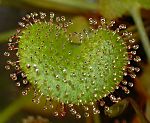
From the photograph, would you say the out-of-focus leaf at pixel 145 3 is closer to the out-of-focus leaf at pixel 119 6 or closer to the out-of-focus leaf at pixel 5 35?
the out-of-focus leaf at pixel 119 6

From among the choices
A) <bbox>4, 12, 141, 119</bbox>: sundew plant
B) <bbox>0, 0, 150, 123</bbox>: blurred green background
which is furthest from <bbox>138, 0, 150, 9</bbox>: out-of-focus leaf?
<bbox>4, 12, 141, 119</bbox>: sundew plant

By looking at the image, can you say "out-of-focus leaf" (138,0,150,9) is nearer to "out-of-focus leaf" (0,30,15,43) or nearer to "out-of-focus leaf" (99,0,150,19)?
"out-of-focus leaf" (99,0,150,19)

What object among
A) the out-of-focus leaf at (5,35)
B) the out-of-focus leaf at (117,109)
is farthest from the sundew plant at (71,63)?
the out-of-focus leaf at (5,35)

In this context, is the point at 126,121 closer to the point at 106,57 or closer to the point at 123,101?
the point at 123,101

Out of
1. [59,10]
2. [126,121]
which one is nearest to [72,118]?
[126,121]

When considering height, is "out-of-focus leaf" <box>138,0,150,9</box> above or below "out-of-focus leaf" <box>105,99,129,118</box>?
above

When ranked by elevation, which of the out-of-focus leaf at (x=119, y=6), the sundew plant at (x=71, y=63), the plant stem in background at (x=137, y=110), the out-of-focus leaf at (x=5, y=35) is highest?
the out-of-focus leaf at (x=5, y=35)

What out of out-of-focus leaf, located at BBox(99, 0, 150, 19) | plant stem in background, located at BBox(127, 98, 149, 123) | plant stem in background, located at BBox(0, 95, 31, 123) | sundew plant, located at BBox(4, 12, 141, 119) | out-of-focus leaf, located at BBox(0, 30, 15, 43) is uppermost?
out-of-focus leaf, located at BBox(0, 30, 15, 43)

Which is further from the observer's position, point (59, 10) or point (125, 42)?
point (59, 10)
